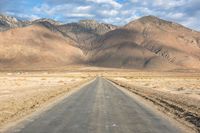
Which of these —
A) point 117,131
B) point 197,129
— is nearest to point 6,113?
point 117,131

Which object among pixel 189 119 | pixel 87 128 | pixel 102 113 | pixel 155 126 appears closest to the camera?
pixel 87 128

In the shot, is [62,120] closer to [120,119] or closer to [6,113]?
[120,119]

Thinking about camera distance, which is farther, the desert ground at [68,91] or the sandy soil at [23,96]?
the sandy soil at [23,96]

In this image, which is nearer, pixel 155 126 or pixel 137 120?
pixel 155 126

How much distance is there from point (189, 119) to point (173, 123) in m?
2.04

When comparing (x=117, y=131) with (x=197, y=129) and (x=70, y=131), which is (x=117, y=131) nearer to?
(x=70, y=131)

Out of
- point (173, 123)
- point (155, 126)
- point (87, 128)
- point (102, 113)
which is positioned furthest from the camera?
point (102, 113)

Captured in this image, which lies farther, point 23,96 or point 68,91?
point 68,91

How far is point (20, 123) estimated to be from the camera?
1582 cm

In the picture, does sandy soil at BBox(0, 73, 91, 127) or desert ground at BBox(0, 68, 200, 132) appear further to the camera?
sandy soil at BBox(0, 73, 91, 127)

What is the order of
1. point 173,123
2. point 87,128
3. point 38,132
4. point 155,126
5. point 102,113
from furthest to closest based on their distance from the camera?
point 102,113 → point 173,123 → point 155,126 → point 87,128 → point 38,132

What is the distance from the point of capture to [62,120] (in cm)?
1662

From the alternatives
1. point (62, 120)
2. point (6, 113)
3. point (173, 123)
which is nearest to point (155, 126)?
point (173, 123)

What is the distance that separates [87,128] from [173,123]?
4304mm
